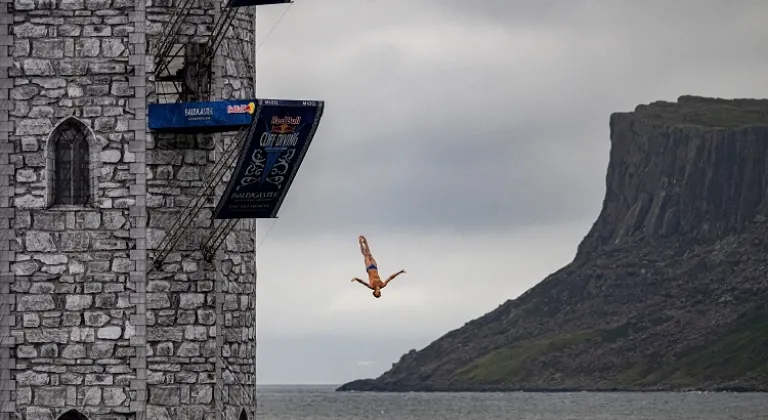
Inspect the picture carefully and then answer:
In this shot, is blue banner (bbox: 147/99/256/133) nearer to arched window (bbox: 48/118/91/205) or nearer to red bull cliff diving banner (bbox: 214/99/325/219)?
red bull cliff diving banner (bbox: 214/99/325/219)

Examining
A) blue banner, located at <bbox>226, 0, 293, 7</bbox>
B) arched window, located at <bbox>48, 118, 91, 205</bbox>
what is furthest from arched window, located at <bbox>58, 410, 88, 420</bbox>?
blue banner, located at <bbox>226, 0, 293, 7</bbox>

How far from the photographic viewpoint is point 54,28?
95.1ft

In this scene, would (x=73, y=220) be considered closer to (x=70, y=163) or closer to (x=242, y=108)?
(x=70, y=163)

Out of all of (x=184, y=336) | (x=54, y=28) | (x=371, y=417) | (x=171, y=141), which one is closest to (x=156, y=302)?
(x=184, y=336)

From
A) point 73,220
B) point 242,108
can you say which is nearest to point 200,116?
point 242,108

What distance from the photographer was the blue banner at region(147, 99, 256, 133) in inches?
1094

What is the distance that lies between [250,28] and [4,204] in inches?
191

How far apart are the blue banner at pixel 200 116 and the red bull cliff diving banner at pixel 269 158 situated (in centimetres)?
33

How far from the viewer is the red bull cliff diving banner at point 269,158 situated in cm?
2736

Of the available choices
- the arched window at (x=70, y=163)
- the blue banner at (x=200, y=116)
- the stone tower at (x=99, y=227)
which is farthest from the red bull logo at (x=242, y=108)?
the arched window at (x=70, y=163)

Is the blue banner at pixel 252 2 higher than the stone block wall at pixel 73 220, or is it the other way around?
the blue banner at pixel 252 2

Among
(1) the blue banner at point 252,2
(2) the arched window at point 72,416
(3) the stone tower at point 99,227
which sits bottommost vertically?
(2) the arched window at point 72,416

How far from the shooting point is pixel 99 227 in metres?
28.8

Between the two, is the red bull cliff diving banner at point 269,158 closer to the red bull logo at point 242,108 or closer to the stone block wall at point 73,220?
the red bull logo at point 242,108
